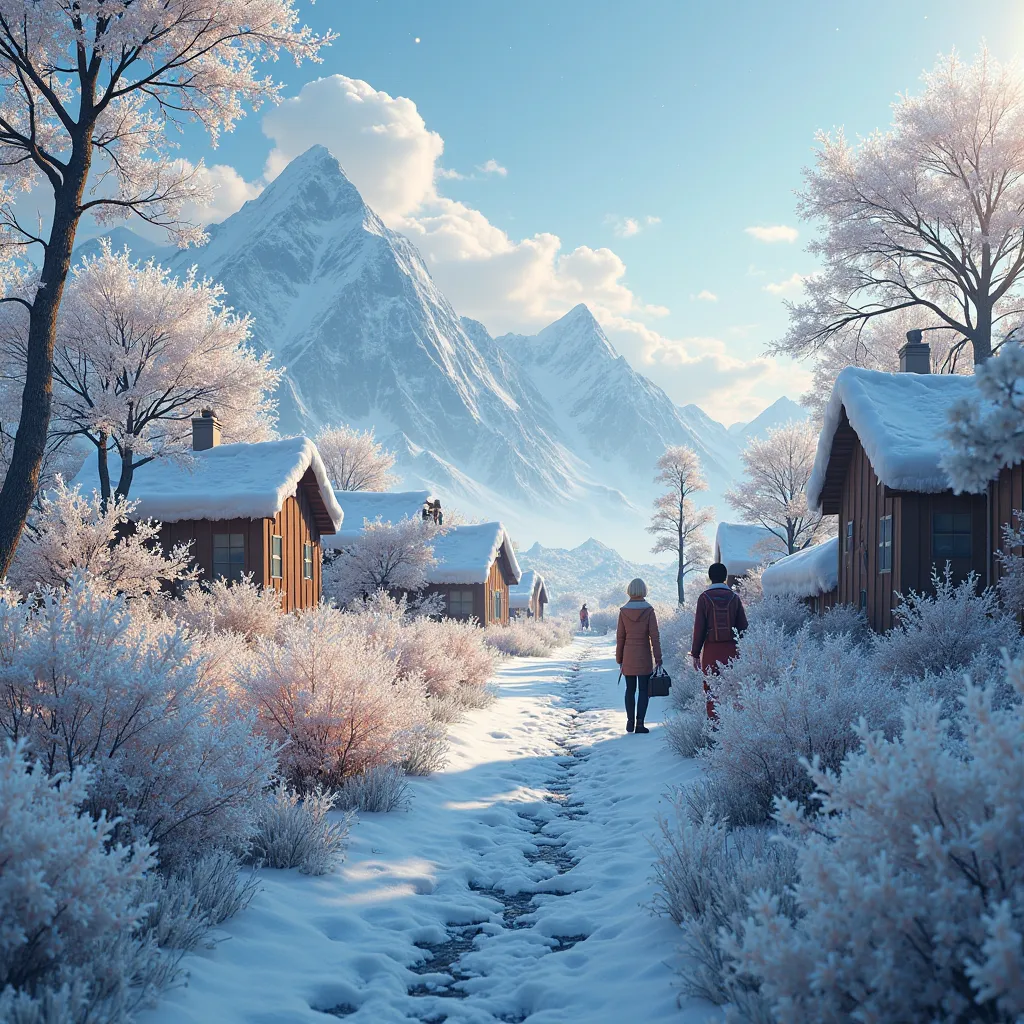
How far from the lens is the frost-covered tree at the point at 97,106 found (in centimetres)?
984

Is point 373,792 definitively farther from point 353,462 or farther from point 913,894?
point 353,462

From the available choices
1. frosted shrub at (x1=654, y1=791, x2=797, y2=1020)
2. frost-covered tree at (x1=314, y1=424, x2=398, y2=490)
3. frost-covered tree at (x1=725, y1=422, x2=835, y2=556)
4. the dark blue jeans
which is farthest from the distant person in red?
frost-covered tree at (x1=314, y1=424, x2=398, y2=490)

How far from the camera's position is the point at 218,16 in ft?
35.3

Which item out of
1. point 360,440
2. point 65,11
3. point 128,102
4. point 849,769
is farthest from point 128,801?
point 360,440

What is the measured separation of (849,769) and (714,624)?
632 cm

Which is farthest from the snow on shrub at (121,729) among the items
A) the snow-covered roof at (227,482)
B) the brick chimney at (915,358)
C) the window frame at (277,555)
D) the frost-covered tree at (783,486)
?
the frost-covered tree at (783,486)

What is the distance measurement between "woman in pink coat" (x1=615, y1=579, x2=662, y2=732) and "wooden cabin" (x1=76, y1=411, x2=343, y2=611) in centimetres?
882

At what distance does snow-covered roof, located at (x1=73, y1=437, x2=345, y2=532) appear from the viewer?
16609 millimetres

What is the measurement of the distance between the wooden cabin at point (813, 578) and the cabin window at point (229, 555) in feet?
39.2

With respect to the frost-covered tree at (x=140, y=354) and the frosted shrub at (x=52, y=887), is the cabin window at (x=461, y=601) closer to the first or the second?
the frost-covered tree at (x=140, y=354)

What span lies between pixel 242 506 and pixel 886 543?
12054 millimetres

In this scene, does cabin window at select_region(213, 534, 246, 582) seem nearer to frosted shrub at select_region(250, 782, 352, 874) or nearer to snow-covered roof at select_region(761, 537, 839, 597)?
snow-covered roof at select_region(761, 537, 839, 597)

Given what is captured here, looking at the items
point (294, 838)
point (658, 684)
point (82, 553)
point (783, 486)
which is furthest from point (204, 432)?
point (783, 486)

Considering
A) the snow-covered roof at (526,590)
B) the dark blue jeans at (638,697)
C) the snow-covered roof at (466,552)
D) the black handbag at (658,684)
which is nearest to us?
the black handbag at (658,684)
